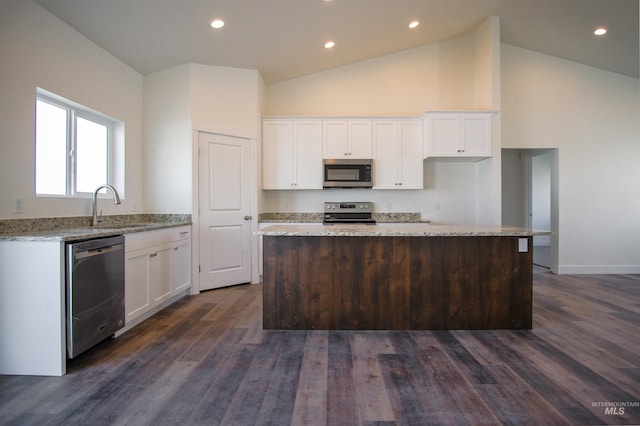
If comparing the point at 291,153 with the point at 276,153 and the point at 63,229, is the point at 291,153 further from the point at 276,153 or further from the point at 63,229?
the point at 63,229

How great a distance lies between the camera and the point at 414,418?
1.69m

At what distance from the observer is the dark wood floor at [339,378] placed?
173 cm

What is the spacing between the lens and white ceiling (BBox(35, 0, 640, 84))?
316cm

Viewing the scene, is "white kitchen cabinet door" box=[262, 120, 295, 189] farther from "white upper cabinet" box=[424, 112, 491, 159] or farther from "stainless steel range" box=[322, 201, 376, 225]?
"white upper cabinet" box=[424, 112, 491, 159]

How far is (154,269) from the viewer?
3258 millimetres

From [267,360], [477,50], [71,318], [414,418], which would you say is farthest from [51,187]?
[477,50]

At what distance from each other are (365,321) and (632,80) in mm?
5748

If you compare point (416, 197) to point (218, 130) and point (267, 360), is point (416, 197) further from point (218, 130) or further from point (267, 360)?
point (267, 360)

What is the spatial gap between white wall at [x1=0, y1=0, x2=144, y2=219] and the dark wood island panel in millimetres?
1838

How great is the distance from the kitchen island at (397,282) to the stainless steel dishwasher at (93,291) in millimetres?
1124

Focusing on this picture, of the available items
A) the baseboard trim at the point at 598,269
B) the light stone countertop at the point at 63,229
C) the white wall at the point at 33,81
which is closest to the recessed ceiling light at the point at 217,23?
the white wall at the point at 33,81

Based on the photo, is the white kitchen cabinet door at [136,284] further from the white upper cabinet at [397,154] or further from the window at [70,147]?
the white upper cabinet at [397,154]

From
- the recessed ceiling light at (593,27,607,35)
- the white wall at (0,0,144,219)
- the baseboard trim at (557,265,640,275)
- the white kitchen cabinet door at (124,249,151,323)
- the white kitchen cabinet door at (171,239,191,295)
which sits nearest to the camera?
the white wall at (0,0,144,219)

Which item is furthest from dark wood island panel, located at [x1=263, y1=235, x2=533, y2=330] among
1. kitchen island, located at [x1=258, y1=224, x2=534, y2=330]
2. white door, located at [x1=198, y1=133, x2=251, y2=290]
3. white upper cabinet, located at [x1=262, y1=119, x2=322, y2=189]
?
white upper cabinet, located at [x1=262, y1=119, x2=322, y2=189]
